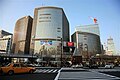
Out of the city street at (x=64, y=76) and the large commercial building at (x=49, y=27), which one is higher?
the large commercial building at (x=49, y=27)

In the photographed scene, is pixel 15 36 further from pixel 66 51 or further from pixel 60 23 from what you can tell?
pixel 66 51

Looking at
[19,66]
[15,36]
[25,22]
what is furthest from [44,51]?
[19,66]

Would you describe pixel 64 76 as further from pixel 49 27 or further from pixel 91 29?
pixel 91 29

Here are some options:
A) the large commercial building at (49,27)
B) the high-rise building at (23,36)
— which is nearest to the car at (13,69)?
the large commercial building at (49,27)

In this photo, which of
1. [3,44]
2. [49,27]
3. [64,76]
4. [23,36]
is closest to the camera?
[64,76]

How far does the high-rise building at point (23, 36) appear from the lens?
85.1m

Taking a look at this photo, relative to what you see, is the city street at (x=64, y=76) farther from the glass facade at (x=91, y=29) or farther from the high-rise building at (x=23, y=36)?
the glass facade at (x=91, y=29)

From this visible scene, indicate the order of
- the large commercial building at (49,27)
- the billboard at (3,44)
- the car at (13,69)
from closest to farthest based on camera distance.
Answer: the car at (13,69) → the billboard at (3,44) → the large commercial building at (49,27)

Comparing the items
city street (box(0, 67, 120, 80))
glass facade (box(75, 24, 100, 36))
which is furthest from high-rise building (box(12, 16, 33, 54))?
city street (box(0, 67, 120, 80))

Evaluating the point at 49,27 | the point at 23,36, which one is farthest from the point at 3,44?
the point at 49,27

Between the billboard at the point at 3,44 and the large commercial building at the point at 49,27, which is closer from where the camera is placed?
the billboard at the point at 3,44

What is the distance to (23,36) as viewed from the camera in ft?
284

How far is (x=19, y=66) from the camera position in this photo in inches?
474

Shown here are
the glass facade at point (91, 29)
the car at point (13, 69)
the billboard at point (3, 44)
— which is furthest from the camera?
the glass facade at point (91, 29)
